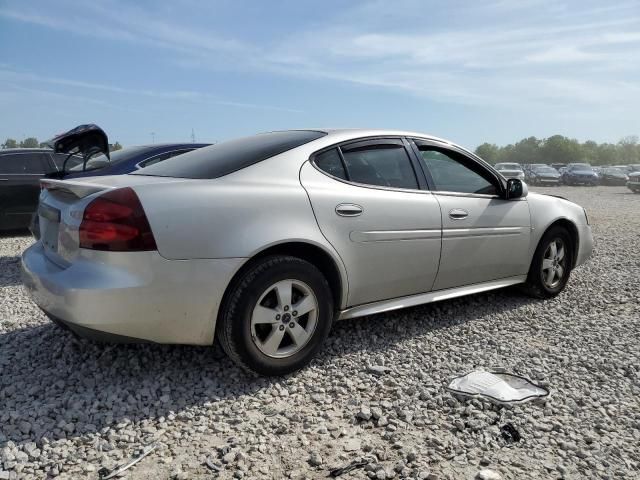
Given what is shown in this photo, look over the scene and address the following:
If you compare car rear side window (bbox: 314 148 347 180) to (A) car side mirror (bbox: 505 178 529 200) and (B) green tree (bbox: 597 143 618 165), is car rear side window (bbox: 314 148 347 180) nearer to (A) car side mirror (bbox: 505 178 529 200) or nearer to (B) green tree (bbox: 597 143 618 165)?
(A) car side mirror (bbox: 505 178 529 200)

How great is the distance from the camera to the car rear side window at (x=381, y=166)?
349 cm

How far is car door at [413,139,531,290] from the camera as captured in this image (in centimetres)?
388

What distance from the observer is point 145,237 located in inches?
102

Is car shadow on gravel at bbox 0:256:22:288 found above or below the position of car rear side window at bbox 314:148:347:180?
below

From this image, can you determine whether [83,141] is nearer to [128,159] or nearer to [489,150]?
[128,159]

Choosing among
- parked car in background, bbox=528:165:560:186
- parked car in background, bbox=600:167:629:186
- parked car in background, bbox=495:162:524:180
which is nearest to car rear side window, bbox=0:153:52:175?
parked car in background, bbox=495:162:524:180

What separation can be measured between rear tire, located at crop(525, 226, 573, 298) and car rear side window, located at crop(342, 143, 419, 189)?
167cm

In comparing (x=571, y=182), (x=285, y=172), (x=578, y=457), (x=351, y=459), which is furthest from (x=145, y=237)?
(x=571, y=182)

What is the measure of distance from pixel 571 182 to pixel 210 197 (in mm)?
36064

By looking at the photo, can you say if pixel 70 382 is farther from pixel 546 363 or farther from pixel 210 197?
pixel 546 363

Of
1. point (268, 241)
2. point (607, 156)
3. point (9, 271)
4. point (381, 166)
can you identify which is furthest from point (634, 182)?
point (607, 156)

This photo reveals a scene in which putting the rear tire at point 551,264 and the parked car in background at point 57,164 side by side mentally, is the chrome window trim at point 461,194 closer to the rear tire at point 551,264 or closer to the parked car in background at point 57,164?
the rear tire at point 551,264

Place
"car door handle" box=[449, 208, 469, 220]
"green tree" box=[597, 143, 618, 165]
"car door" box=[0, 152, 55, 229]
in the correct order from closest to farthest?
"car door handle" box=[449, 208, 469, 220] → "car door" box=[0, 152, 55, 229] → "green tree" box=[597, 143, 618, 165]

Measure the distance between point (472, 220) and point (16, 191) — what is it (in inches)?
261
